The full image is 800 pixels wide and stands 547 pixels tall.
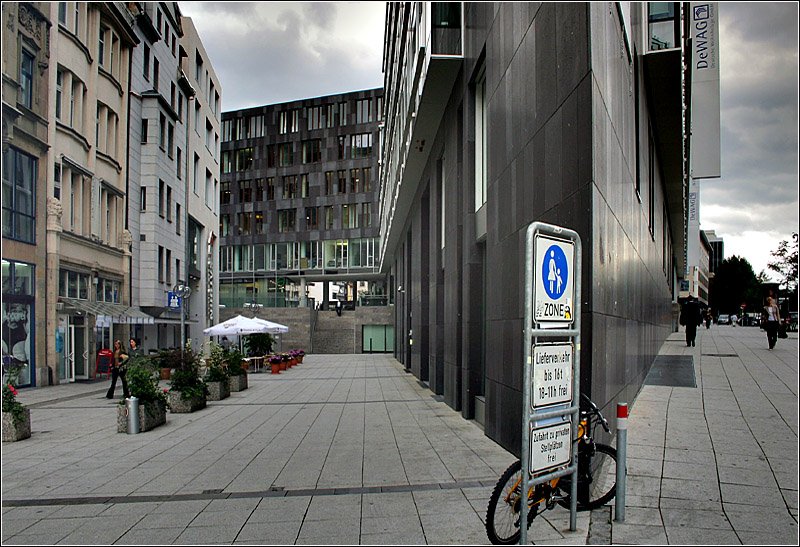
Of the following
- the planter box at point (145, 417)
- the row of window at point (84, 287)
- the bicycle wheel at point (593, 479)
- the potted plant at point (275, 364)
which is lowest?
the potted plant at point (275, 364)

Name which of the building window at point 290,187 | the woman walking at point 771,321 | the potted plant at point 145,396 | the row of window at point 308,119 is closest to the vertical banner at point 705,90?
the woman walking at point 771,321

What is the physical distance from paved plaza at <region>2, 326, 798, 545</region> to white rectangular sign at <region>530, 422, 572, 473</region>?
0.72 metres

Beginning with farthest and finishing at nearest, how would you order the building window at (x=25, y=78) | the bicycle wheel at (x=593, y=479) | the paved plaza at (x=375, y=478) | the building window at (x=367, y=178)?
the building window at (x=367, y=178)
the building window at (x=25, y=78)
the bicycle wheel at (x=593, y=479)
the paved plaza at (x=375, y=478)

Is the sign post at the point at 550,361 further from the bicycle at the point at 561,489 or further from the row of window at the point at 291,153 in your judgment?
the row of window at the point at 291,153

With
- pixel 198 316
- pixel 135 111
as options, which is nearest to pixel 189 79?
pixel 135 111

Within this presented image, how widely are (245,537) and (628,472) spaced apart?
3.98 metres

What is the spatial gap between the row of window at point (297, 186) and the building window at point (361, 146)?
1413 millimetres

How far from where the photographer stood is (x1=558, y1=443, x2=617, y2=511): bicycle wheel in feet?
21.0

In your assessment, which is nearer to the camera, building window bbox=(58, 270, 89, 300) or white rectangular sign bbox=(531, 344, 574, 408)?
white rectangular sign bbox=(531, 344, 574, 408)

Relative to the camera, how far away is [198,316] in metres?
53.2

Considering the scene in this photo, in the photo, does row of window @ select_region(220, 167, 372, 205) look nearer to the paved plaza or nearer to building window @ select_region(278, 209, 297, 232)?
building window @ select_region(278, 209, 297, 232)

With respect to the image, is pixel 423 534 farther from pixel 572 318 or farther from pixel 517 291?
pixel 517 291

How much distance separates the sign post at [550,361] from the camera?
5.43m

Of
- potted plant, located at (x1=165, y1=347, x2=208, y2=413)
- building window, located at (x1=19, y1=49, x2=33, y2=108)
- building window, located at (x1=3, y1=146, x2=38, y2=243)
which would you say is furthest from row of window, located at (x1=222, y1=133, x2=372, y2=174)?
potted plant, located at (x1=165, y1=347, x2=208, y2=413)
